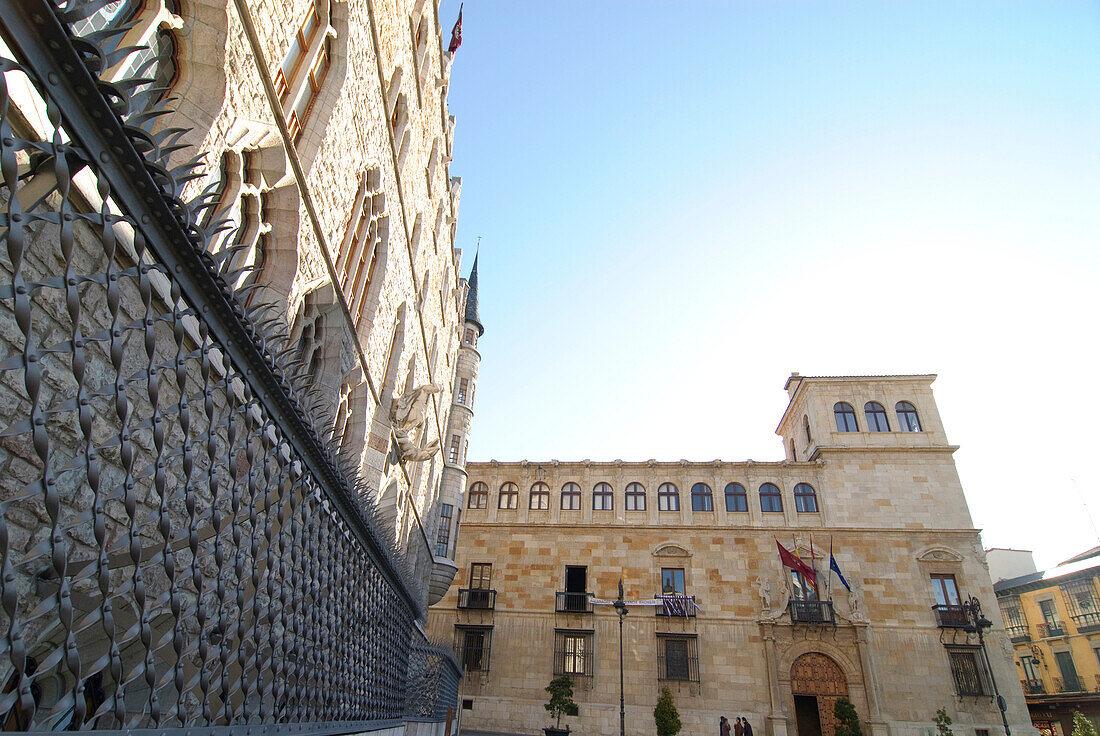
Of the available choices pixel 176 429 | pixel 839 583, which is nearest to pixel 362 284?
pixel 176 429

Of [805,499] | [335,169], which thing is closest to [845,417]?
[805,499]

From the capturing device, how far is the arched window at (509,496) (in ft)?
96.3

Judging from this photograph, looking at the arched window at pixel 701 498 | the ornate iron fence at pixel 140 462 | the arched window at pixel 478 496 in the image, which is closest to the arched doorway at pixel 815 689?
the arched window at pixel 701 498

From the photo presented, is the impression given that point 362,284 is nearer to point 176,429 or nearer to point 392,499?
point 392,499

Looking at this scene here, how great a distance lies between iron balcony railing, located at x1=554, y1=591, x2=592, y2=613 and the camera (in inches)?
1037

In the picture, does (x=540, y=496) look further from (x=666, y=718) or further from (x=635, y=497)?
(x=666, y=718)

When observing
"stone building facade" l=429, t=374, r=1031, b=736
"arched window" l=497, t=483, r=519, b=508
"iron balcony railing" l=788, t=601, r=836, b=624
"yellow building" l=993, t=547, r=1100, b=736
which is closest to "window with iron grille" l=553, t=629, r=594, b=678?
"stone building facade" l=429, t=374, r=1031, b=736

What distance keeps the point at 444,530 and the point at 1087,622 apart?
33.2m

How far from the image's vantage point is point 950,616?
79.6 ft

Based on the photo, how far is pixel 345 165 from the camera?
28.5 ft

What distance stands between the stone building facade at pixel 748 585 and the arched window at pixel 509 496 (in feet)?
0.31

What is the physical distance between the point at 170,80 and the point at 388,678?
582 cm

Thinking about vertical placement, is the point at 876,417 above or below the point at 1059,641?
above

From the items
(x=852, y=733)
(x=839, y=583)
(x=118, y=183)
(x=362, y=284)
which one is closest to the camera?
(x=118, y=183)
